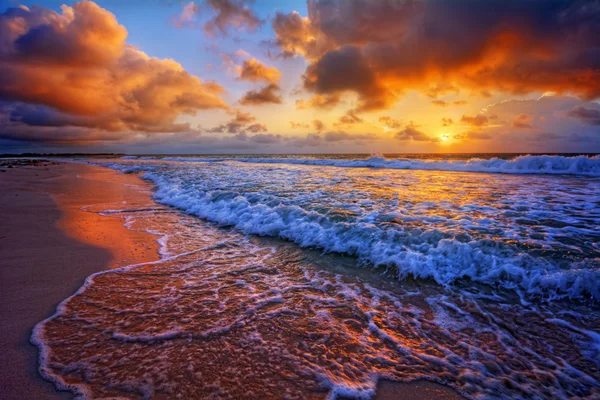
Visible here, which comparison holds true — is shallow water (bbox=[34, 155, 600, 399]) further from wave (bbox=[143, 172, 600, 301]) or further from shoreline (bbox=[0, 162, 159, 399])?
shoreline (bbox=[0, 162, 159, 399])

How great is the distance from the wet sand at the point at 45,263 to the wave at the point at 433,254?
7.58 feet

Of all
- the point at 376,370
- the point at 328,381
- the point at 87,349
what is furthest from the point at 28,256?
the point at 376,370

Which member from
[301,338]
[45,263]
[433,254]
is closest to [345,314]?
[301,338]

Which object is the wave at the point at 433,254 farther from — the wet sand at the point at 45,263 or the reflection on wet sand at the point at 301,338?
the wet sand at the point at 45,263

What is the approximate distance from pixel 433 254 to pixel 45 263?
622cm

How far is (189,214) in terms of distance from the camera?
27.7 feet

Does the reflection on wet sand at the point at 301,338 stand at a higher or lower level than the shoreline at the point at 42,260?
lower

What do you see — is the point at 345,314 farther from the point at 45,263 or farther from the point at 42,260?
the point at 42,260

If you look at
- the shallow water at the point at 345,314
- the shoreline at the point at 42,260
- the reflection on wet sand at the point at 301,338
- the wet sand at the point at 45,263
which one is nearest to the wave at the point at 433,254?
the shallow water at the point at 345,314

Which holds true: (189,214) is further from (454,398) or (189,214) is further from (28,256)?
(454,398)

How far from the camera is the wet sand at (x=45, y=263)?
2148mm

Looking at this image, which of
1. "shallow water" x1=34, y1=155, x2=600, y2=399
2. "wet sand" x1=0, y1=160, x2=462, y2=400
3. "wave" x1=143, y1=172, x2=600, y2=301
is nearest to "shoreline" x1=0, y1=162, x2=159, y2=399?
"wet sand" x1=0, y1=160, x2=462, y2=400

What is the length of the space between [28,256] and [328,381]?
17.4ft

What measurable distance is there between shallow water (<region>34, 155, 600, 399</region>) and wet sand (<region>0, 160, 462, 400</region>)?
13 centimetres
